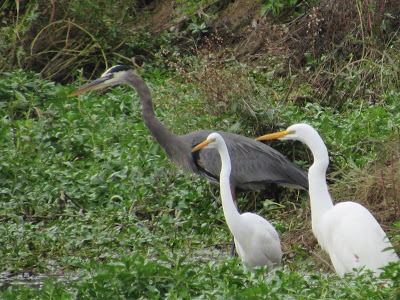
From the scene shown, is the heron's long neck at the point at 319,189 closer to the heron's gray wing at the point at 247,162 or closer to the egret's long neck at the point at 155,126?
the heron's gray wing at the point at 247,162

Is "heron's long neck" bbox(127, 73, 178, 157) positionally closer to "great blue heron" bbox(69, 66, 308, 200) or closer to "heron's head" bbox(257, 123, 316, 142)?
"great blue heron" bbox(69, 66, 308, 200)

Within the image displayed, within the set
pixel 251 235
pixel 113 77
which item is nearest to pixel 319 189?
pixel 251 235

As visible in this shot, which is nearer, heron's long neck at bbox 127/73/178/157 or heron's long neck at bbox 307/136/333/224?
heron's long neck at bbox 307/136/333/224

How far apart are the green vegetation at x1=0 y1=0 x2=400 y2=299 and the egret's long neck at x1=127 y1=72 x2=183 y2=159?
0.18 meters

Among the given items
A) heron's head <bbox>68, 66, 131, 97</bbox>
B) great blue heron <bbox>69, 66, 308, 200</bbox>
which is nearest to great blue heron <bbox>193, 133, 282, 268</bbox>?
great blue heron <bbox>69, 66, 308, 200</bbox>

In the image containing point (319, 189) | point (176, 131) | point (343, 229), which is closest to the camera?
point (343, 229)

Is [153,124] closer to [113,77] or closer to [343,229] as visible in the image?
[113,77]

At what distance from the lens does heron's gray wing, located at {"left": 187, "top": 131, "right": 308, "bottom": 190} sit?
7074 mm

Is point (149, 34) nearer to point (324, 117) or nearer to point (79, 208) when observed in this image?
point (324, 117)

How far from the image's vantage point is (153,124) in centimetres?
752

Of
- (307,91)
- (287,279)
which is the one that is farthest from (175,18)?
(287,279)

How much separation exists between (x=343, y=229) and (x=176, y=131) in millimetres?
3106

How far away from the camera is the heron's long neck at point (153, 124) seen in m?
7.40

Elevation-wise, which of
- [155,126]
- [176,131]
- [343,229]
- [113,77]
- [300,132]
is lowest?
[176,131]
